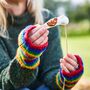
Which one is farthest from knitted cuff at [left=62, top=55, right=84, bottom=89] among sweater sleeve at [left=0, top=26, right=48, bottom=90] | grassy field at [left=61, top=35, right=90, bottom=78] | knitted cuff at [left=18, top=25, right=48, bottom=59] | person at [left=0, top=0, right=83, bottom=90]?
grassy field at [left=61, top=35, right=90, bottom=78]

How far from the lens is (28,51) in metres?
2.59

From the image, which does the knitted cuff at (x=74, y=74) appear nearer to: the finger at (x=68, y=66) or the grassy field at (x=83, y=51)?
the finger at (x=68, y=66)

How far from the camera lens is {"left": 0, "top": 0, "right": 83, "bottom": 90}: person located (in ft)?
8.52

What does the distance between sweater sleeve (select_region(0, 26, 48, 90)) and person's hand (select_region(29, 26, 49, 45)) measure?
2 cm

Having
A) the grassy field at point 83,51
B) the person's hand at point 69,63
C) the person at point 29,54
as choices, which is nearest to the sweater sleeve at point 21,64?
the person at point 29,54

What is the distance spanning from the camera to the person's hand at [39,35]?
99.7 inches

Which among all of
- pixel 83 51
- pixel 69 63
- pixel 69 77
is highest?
pixel 69 63

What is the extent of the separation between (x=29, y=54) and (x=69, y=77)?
0.43 m

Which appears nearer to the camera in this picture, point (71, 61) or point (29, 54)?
point (29, 54)

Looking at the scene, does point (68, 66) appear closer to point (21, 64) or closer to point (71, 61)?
point (71, 61)

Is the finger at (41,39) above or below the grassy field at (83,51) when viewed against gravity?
above

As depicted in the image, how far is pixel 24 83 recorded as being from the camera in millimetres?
2852

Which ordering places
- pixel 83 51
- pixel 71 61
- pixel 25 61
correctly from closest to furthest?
pixel 25 61 < pixel 71 61 < pixel 83 51

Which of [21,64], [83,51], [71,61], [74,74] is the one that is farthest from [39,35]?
[83,51]
